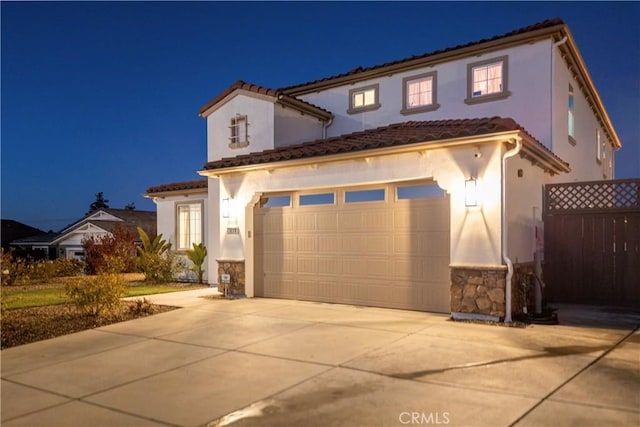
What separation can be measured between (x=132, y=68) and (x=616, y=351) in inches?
1922

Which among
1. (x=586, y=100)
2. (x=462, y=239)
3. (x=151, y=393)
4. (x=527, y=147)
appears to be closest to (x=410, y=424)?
(x=151, y=393)

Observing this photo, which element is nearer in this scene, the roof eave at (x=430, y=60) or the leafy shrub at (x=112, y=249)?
the roof eave at (x=430, y=60)

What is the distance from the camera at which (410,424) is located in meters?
4.02

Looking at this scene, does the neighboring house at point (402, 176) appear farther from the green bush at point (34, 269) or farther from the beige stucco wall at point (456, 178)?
the green bush at point (34, 269)

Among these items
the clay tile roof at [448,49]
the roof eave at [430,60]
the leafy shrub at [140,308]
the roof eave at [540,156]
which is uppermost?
the clay tile roof at [448,49]

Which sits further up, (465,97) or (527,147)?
(465,97)

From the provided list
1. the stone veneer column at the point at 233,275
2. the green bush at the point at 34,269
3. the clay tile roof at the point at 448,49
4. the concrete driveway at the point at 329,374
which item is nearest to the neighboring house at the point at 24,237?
the green bush at the point at 34,269

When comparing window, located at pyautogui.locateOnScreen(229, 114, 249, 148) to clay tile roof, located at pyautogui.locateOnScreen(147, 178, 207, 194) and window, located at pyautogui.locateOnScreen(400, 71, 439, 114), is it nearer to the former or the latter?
clay tile roof, located at pyautogui.locateOnScreen(147, 178, 207, 194)

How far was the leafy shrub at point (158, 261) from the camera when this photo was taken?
1564cm

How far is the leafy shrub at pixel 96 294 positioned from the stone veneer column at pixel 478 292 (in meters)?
6.46

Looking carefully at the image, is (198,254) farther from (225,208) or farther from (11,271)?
(11,271)

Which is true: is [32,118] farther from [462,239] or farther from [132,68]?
[462,239]

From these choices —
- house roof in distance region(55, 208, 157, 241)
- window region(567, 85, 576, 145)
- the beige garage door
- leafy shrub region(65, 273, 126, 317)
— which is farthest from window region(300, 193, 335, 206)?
house roof in distance region(55, 208, 157, 241)

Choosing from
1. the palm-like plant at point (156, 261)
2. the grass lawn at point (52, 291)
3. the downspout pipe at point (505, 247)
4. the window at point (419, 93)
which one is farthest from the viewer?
the palm-like plant at point (156, 261)
